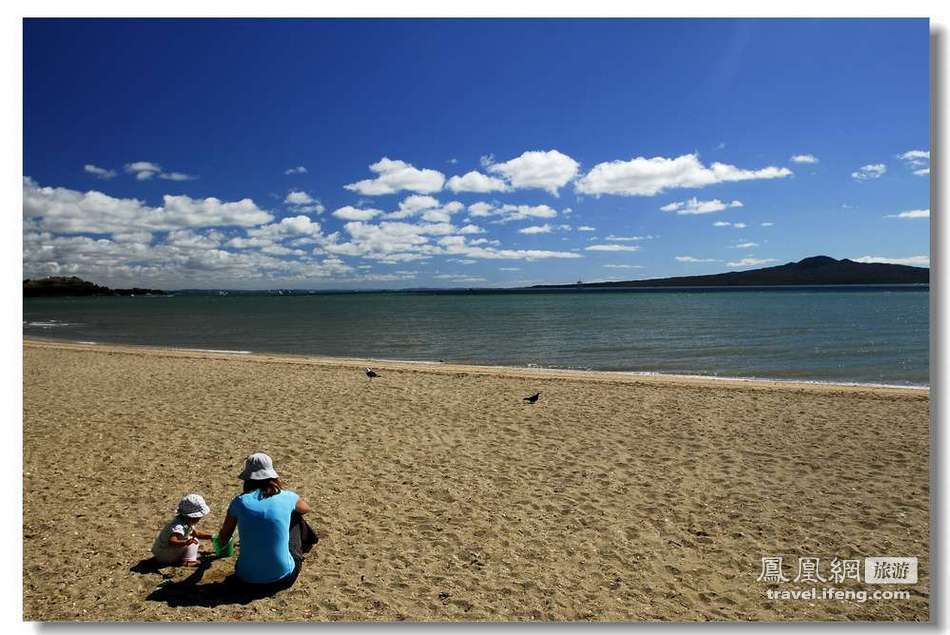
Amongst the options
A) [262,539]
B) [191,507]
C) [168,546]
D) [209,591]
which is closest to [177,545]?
[168,546]

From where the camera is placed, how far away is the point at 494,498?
620 centimetres

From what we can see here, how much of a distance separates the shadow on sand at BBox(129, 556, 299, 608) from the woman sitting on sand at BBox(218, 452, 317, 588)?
63mm

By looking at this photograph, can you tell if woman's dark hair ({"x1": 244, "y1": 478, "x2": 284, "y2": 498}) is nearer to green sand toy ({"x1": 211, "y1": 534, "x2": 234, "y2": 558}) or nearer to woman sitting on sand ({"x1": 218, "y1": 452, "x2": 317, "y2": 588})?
woman sitting on sand ({"x1": 218, "y1": 452, "x2": 317, "y2": 588})

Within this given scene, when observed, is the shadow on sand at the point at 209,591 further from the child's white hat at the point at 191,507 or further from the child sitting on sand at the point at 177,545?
the child's white hat at the point at 191,507

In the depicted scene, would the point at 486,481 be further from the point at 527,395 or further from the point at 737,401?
the point at 737,401

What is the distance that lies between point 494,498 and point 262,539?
278 centimetres

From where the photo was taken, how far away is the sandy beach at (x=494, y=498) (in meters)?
4.25

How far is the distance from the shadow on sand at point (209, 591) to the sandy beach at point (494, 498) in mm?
21

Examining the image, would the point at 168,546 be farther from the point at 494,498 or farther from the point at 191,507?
the point at 494,498

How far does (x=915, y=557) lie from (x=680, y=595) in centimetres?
230

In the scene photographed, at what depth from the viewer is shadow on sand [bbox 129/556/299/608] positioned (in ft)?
13.7

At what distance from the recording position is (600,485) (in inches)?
262

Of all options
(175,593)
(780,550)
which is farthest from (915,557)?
(175,593)

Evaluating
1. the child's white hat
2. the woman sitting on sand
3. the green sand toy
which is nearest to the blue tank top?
the woman sitting on sand
